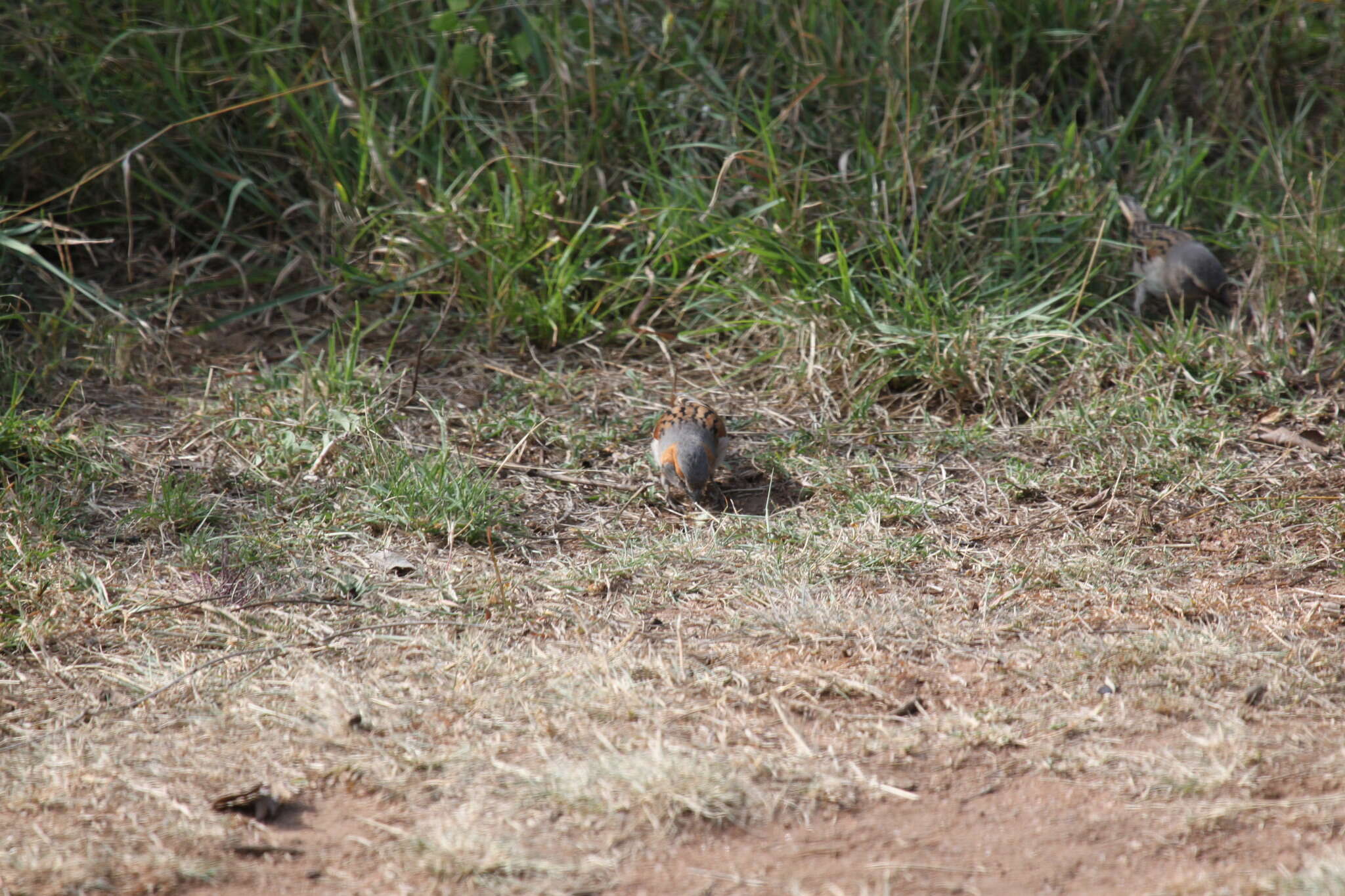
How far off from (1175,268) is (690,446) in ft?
9.21

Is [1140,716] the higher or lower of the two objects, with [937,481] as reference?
higher

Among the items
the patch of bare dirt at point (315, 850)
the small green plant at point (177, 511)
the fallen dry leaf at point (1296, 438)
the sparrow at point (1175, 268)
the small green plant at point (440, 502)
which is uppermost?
the sparrow at point (1175, 268)

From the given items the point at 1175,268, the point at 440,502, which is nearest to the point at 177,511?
the point at 440,502

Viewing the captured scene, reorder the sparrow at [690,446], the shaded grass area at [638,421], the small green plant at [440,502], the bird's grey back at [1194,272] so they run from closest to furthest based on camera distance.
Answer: the shaded grass area at [638,421] → the small green plant at [440,502] → the sparrow at [690,446] → the bird's grey back at [1194,272]

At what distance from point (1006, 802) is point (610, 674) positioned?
117 centimetres

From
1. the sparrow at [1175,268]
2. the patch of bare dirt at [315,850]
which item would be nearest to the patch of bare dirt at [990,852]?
the patch of bare dirt at [315,850]

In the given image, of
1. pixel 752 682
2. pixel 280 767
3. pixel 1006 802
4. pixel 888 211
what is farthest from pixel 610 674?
pixel 888 211

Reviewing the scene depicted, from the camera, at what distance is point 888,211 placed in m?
6.24

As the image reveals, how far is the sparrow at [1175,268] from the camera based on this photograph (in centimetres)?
607

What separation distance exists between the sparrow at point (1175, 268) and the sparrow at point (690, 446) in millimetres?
2421

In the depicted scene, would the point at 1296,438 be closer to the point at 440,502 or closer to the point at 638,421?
the point at 638,421

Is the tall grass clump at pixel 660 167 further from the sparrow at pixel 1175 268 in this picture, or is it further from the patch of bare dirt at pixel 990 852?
the patch of bare dirt at pixel 990 852

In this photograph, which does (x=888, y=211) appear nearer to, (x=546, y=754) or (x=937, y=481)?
(x=937, y=481)

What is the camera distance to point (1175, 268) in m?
6.11
